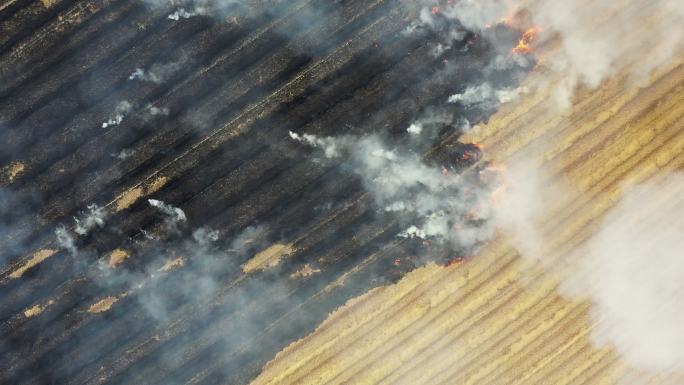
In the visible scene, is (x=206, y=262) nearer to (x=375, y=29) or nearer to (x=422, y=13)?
(x=375, y=29)

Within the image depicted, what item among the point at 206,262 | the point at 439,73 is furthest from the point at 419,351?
the point at 439,73

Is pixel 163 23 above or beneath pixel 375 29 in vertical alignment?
above

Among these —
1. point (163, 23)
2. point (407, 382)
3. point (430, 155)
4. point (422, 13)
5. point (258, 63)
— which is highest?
point (163, 23)

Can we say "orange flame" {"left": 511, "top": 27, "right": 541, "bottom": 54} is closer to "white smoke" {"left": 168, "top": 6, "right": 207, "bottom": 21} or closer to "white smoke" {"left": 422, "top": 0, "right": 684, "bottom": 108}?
"white smoke" {"left": 422, "top": 0, "right": 684, "bottom": 108}

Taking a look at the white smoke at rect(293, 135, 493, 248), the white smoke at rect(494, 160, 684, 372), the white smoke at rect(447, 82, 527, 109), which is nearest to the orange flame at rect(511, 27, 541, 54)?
the white smoke at rect(447, 82, 527, 109)

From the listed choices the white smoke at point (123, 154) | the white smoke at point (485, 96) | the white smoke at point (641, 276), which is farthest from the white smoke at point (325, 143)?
the white smoke at point (641, 276)

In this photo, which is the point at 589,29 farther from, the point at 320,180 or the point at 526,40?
the point at 320,180

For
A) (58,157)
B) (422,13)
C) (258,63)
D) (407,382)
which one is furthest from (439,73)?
(58,157)

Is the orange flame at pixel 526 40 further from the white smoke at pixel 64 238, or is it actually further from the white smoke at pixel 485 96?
the white smoke at pixel 64 238
